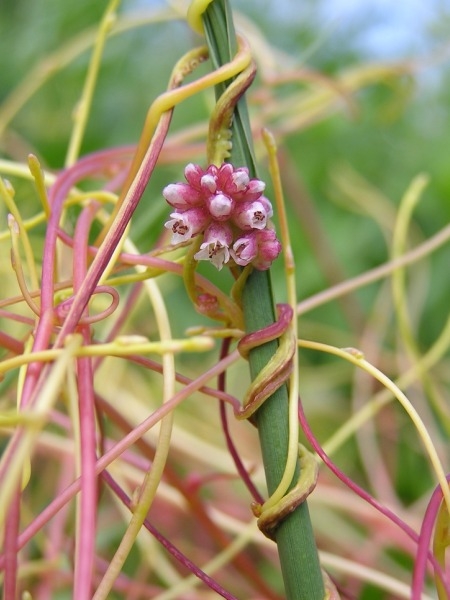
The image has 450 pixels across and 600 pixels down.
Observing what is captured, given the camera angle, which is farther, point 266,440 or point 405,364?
point 405,364

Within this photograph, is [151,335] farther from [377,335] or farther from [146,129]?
[146,129]

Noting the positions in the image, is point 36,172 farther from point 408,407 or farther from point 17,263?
Result: point 408,407

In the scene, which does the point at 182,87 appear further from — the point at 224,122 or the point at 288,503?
the point at 288,503

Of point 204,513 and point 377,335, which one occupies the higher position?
point 377,335

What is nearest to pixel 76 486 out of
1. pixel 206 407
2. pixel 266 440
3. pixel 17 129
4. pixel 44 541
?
pixel 266 440

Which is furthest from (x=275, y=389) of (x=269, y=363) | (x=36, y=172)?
(x=36, y=172)

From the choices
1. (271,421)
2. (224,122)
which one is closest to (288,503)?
(271,421)

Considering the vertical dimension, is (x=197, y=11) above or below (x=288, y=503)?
above
